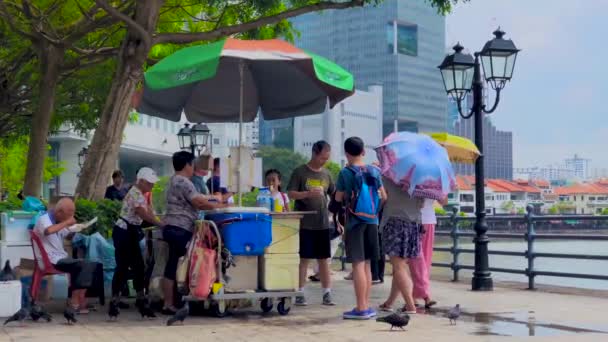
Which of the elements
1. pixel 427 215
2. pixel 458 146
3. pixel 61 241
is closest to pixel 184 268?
pixel 61 241

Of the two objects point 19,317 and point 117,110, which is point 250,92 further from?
point 19,317

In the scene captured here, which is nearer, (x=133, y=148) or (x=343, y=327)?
(x=343, y=327)

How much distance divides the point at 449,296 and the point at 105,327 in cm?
500

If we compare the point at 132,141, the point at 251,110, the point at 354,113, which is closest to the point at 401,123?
the point at 354,113

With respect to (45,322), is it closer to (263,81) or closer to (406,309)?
(406,309)

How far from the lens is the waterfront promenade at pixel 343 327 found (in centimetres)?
800

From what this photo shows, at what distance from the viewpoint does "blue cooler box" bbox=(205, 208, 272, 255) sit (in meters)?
9.18

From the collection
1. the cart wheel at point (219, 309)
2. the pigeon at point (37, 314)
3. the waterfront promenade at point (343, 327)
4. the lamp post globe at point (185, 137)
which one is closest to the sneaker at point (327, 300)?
the waterfront promenade at point (343, 327)

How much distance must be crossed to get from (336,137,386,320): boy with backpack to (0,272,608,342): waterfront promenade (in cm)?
32

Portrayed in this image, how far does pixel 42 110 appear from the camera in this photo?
17.5 m

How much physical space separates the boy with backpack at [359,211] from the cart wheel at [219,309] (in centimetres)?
125

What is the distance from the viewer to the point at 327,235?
1073cm

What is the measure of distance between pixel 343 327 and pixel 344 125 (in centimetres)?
16028

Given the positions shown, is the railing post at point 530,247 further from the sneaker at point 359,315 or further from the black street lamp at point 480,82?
the sneaker at point 359,315
